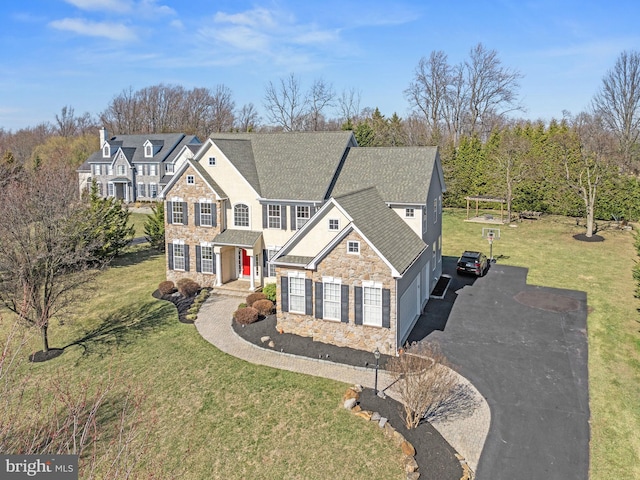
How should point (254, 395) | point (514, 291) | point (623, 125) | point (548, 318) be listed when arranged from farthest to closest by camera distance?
point (623, 125), point (514, 291), point (548, 318), point (254, 395)

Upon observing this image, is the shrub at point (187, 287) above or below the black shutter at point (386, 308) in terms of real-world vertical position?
below

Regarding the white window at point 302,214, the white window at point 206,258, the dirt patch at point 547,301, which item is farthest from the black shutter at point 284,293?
the dirt patch at point 547,301

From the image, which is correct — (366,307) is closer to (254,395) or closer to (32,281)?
(254,395)

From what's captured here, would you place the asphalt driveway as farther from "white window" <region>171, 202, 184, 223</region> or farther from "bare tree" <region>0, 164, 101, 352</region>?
"bare tree" <region>0, 164, 101, 352</region>

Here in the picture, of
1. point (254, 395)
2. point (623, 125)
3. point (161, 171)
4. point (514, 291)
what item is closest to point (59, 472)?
point (254, 395)

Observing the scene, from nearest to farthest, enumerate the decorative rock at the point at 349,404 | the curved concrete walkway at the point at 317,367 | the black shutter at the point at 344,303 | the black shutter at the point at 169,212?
the curved concrete walkway at the point at 317,367 → the decorative rock at the point at 349,404 → the black shutter at the point at 344,303 → the black shutter at the point at 169,212

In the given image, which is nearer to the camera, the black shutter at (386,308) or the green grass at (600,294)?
the green grass at (600,294)

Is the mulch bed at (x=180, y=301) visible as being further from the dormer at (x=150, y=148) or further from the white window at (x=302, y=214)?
the dormer at (x=150, y=148)
